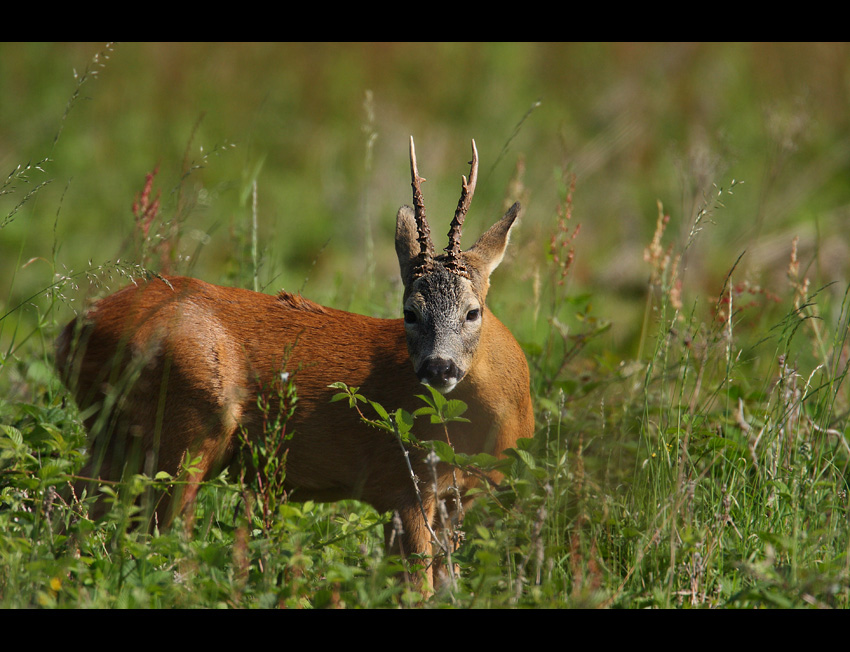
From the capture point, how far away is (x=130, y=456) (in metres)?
4.40

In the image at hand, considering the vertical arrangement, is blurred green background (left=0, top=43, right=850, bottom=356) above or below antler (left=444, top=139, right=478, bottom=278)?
above

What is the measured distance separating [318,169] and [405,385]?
7802mm

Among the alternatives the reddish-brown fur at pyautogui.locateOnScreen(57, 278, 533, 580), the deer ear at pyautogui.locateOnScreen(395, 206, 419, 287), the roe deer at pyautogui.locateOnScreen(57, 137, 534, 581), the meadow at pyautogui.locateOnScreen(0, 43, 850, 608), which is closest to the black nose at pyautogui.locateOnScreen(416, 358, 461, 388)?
the roe deer at pyautogui.locateOnScreen(57, 137, 534, 581)

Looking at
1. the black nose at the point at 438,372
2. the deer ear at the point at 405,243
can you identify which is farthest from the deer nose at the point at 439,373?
the deer ear at the point at 405,243

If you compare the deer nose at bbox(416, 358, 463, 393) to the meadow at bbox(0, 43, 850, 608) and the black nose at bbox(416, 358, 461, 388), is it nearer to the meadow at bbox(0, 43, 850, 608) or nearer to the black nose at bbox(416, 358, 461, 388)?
the black nose at bbox(416, 358, 461, 388)

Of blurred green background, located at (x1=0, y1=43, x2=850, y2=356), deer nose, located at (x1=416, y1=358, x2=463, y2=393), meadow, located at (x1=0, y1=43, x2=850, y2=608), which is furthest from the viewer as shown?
blurred green background, located at (x1=0, y1=43, x2=850, y2=356)

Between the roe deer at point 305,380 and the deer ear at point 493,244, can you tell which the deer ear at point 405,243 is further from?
the deer ear at point 493,244

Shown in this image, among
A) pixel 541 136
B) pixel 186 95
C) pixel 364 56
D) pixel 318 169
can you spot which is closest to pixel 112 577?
pixel 318 169

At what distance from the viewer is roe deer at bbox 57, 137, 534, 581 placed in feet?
13.9

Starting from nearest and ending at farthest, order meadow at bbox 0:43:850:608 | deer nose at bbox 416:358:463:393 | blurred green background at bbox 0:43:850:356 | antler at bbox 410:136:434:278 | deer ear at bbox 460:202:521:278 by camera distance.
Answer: meadow at bbox 0:43:850:608
deer nose at bbox 416:358:463:393
antler at bbox 410:136:434:278
deer ear at bbox 460:202:521:278
blurred green background at bbox 0:43:850:356

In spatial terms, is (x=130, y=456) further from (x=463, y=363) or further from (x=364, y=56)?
(x=364, y=56)

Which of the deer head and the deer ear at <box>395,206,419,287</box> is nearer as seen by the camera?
the deer head

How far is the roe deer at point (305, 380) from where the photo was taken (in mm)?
4242

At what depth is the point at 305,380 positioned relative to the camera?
176 inches
